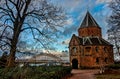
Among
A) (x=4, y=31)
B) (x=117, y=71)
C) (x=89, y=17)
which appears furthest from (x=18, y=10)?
(x=89, y=17)

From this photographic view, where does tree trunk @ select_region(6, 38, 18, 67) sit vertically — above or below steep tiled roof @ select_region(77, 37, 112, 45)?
below

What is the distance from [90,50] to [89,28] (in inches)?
298

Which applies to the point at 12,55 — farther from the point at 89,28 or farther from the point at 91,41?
the point at 89,28

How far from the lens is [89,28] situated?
7238 centimetres

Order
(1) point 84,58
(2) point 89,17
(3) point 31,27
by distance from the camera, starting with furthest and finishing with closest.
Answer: (2) point 89,17, (1) point 84,58, (3) point 31,27

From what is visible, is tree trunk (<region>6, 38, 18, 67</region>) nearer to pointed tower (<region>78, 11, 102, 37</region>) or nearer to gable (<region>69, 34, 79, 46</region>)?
gable (<region>69, 34, 79, 46</region>)

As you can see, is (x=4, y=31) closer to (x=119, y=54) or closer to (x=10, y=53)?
(x=10, y=53)

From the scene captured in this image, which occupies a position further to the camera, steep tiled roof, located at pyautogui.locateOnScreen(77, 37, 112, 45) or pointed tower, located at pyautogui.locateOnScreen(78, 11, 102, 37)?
pointed tower, located at pyautogui.locateOnScreen(78, 11, 102, 37)

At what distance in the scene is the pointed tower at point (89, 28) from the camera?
72.3 meters

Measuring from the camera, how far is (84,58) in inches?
2685

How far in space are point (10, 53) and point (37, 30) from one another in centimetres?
555

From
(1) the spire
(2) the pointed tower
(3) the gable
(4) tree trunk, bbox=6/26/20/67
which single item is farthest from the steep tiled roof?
(4) tree trunk, bbox=6/26/20/67

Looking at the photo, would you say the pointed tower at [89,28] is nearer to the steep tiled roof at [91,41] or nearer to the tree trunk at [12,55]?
the steep tiled roof at [91,41]

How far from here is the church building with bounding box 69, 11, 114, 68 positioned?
67.8m
